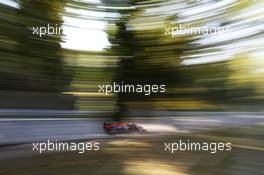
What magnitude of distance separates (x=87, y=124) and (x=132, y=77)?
302 millimetres

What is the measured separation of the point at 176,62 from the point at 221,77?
224 mm

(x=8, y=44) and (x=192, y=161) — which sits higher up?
(x=8, y=44)

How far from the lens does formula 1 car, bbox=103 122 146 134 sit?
1.82 metres

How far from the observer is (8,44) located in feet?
5.99

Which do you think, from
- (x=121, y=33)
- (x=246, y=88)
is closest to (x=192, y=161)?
(x=246, y=88)

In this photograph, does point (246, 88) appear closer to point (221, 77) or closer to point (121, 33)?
point (221, 77)
